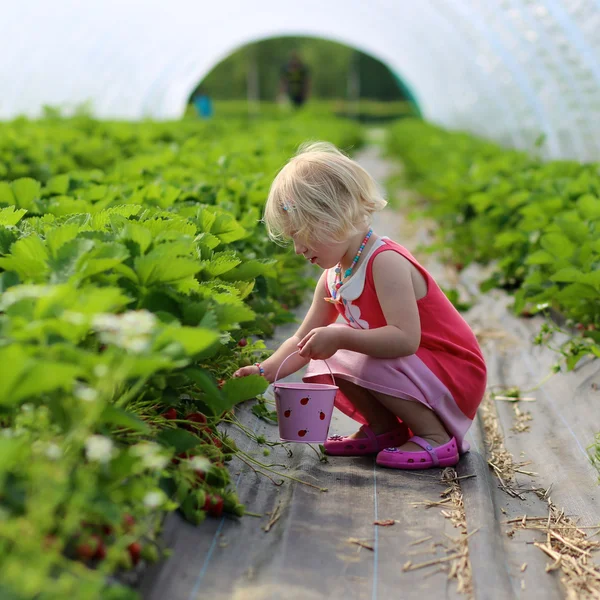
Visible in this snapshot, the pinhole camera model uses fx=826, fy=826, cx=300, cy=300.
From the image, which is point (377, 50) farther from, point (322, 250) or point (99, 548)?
point (99, 548)

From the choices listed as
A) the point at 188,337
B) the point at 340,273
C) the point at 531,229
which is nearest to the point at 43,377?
the point at 188,337

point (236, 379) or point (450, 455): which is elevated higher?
point (236, 379)

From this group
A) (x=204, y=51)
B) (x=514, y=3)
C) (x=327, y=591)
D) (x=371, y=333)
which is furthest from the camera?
(x=204, y=51)

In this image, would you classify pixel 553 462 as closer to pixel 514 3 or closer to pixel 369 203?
pixel 369 203

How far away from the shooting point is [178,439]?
2.14m

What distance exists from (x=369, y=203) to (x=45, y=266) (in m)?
1.10

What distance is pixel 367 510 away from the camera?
7.90 feet

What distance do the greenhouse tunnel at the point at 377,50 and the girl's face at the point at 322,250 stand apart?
514 centimetres

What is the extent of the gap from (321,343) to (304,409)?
0.23 metres

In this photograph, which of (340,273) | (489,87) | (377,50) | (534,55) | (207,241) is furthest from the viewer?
(377,50)

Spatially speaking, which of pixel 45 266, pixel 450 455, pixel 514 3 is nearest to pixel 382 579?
pixel 450 455

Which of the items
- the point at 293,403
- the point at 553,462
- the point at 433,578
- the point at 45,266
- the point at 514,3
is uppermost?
the point at 514,3

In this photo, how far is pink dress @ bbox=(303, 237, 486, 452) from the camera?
2701mm

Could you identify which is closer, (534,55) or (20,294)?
(20,294)
